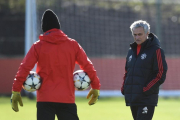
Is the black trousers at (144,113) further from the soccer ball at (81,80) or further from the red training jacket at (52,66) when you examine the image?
the red training jacket at (52,66)

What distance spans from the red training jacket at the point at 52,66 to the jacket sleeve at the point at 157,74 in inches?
40.3

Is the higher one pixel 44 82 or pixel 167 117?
pixel 44 82

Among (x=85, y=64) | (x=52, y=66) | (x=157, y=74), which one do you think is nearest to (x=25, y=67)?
(x=52, y=66)

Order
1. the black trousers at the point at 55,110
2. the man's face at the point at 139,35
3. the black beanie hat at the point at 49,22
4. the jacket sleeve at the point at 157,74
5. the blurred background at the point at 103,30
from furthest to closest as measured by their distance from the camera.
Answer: the blurred background at the point at 103,30
the man's face at the point at 139,35
the jacket sleeve at the point at 157,74
the black beanie hat at the point at 49,22
the black trousers at the point at 55,110

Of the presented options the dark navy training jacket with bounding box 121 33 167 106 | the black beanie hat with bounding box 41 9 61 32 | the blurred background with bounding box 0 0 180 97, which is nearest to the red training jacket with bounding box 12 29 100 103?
the black beanie hat with bounding box 41 9 61 32

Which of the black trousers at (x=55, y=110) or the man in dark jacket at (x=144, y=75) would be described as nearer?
the black trousers at (x=55, y=110)

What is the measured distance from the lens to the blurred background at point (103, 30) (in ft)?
59.9

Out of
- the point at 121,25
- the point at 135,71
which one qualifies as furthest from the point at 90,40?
the point at 135,71

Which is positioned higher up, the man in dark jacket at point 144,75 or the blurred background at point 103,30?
the man in dark jacket at point 144,75

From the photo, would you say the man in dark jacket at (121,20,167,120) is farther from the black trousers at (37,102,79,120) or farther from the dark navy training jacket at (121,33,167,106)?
the black trousers at (37,102,79,120)

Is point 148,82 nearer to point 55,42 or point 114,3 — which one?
point 55,42

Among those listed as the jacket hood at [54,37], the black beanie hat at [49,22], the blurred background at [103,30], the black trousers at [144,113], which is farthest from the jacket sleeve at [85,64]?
the blurred background at [103,30]

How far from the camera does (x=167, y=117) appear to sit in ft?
34.6

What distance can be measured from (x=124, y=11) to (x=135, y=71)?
1337 centimetres
